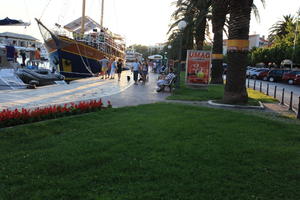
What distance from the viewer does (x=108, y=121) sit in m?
7.26

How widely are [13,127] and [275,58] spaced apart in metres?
55.8

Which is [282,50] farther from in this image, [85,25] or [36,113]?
[36,113]

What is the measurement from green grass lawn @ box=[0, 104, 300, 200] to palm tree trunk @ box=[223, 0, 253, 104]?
170 inches

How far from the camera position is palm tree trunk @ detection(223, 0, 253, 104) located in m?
11.0

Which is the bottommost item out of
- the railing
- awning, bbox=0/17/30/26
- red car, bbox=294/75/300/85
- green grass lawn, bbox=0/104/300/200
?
green grass lawn, bbox=0/104/300/200

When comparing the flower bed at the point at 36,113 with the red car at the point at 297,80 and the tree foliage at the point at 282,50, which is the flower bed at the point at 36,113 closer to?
the red car at the point at 297,80

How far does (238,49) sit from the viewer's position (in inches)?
431

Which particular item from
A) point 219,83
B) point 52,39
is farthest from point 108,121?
point 52,39

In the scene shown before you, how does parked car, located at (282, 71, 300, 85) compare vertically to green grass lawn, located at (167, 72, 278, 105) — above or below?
above

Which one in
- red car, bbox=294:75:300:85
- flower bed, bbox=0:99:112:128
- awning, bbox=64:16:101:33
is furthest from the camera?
red car, bbox=294:75:300:85

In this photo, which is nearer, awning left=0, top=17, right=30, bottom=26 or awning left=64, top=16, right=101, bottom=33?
awning left=0, top=17, right=30, bottom=26

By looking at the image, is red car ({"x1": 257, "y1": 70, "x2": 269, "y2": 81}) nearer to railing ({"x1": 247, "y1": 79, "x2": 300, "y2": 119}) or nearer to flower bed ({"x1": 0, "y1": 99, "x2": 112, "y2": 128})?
railing ({"x1": 247, "y1": 79, "x2": 300, "y2": 119})

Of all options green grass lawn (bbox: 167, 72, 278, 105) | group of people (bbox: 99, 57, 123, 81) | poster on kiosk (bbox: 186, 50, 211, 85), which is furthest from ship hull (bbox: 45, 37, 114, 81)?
green grass lawn (bbox: 167, 72, 278, 105)

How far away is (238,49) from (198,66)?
6468 millimetres
